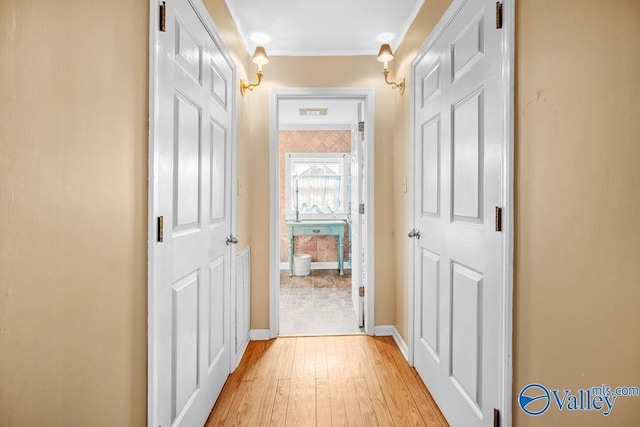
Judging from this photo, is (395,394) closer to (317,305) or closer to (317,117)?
(317,305)

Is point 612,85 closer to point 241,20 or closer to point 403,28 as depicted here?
point 403,28

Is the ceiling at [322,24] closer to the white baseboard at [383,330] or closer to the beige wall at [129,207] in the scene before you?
the beige wall at [129,207]

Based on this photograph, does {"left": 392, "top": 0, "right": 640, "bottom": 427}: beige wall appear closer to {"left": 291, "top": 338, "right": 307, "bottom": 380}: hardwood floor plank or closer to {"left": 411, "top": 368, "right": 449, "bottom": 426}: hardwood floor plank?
{"left": 411, "top": 368, "right": 449, "bottom": 426}: hardwood floor plank

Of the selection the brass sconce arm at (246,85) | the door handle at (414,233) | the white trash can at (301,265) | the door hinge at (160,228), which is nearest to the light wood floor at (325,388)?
the door handle at (414,233)

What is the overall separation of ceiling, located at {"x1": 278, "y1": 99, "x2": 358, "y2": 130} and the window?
475 mm

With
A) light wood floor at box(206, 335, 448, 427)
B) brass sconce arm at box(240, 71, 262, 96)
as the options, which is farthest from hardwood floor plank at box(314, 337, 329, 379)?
brass sconce arm at box(240, 71, 262, 96)

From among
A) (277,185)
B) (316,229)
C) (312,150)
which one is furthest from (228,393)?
(312,150)

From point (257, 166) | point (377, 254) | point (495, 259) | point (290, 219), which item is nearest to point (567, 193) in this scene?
point (495, 259)

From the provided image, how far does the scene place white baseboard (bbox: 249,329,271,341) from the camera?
2.65 metres

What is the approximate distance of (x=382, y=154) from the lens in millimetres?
2723

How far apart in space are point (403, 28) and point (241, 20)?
1177mm

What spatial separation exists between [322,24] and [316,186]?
3187mm

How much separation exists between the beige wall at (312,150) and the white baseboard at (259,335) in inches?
103

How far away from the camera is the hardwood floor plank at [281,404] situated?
1.66 meters
